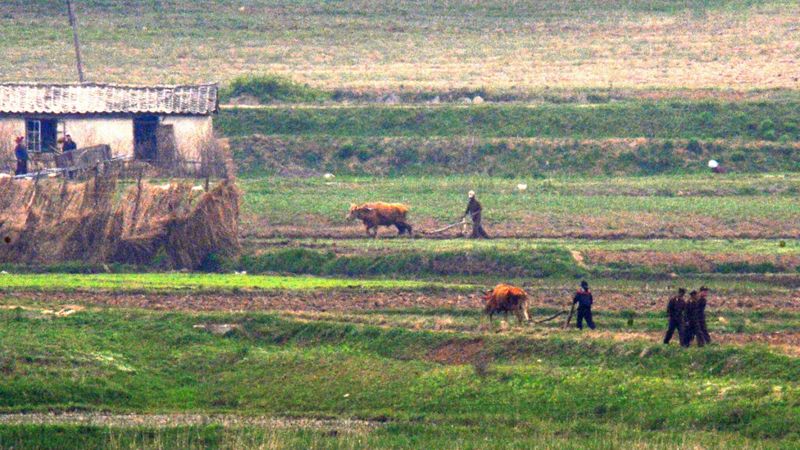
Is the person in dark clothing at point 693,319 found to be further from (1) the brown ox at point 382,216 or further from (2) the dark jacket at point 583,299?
(1) the brown ox at point 382,216

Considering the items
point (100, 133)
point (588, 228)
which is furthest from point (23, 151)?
point (588, 228)

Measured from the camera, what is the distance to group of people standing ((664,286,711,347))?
2706cm

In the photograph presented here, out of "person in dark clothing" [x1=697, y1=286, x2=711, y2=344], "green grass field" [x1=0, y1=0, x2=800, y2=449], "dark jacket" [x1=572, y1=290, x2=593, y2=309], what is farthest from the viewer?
"dark jacket" [x1=572, y1=290, x2=593, y2=309]

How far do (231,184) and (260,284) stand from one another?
5.68 metres

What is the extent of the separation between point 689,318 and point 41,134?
82.5 ft

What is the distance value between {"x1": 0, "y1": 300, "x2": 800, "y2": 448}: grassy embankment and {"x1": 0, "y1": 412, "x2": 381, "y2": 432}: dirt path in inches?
13.2

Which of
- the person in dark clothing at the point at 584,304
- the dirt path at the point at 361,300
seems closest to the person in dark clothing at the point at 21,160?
the dirt path at the point at 361,300

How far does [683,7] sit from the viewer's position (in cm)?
7875

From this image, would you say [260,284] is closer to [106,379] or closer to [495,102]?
[106,379]

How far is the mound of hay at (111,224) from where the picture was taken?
3978cm

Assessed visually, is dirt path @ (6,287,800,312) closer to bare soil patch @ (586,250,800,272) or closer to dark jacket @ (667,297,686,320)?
bare soil patch @ (586,250,800,272)

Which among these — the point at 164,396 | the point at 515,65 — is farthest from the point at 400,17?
the point at 164,396

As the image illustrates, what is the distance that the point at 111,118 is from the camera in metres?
47.7

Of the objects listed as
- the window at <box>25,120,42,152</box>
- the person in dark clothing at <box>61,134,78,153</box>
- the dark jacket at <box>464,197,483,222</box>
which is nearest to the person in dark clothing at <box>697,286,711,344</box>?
the dark jacket at <box>464,197,483,222</box>
